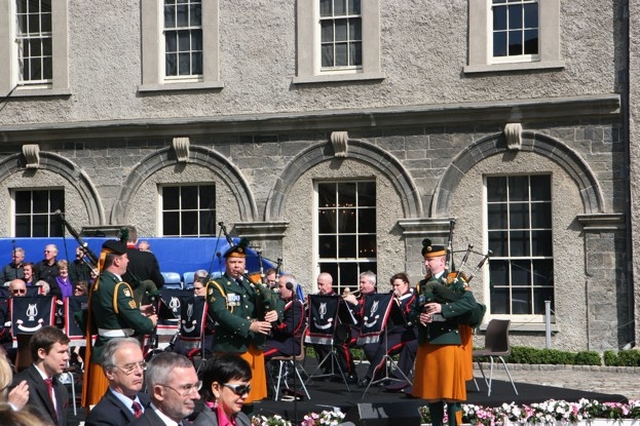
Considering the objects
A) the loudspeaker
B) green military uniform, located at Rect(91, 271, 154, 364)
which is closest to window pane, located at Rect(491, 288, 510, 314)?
the loudspeaker

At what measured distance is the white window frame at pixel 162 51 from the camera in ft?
76.2

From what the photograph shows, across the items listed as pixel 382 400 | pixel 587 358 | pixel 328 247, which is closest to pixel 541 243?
pixel 587 358

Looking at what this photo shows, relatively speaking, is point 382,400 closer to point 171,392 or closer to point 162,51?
point 171,392

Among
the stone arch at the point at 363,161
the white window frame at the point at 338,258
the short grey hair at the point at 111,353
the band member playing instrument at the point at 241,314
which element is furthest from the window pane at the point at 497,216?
the short grey hair at the point at 111,353

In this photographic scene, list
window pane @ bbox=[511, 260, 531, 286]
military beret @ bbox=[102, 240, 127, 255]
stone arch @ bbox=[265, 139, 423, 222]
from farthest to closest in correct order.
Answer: stone arch @ bbox=[265, 139, 423, 222], window pane @ bbox=[511, 260, 531, 286], military beret @ bbox=[102, 240, 127, 255]

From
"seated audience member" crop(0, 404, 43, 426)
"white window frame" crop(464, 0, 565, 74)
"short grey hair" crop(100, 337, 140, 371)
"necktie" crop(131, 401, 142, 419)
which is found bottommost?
"necktie" crop(131, 401, 142, 419)

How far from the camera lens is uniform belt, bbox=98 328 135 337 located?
468 inches

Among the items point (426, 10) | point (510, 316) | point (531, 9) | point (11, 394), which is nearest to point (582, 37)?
point (531, 9)

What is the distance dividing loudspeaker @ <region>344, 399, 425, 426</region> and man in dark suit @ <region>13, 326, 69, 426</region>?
11.8 feet

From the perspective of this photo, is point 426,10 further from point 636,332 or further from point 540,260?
point 636,332

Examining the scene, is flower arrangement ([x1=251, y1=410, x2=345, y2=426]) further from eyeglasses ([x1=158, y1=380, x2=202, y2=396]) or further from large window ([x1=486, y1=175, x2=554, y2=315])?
large window ([x1=486, y1=175, x2=554, y2=315])

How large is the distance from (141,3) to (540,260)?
886 cm

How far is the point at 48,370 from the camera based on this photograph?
28.1 feet

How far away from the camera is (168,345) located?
17.2 meters
